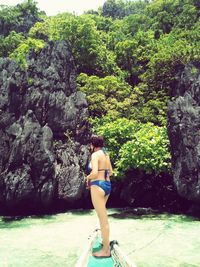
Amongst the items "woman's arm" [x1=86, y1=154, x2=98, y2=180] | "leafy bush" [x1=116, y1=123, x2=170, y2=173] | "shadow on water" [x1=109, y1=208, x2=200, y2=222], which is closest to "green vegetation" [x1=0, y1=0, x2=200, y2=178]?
"leafy bush" [x1=116, y1=123, x2=170, y2=173]

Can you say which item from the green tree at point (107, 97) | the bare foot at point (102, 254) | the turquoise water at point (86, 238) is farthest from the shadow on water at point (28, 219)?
the bare foot at point (102, 254)

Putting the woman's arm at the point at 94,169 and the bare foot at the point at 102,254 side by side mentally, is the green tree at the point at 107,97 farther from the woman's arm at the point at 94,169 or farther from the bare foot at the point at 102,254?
the bare foot at the point at 102,254

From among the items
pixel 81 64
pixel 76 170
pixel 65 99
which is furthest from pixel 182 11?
pixel 76 170

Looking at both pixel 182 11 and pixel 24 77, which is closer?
pixel 24 77

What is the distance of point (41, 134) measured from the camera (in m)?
15.9

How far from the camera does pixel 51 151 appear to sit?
15.9m

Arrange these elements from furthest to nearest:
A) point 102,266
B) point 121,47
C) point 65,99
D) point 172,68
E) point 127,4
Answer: point 127,4 < point 121,47 < point 172,68 < point 65,99 < point 102,266

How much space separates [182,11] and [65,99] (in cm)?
2424

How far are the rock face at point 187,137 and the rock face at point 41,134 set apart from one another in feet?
13.9

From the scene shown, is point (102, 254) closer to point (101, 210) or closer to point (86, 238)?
point (101, 210)

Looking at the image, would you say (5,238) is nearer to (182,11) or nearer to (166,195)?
(166,195)

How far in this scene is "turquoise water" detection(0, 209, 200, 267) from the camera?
31.7 feet

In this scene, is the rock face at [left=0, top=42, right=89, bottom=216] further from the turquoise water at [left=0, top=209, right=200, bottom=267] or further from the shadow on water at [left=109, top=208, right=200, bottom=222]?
the shadow on water at [left=109, top=208, right=200, bottom=222]

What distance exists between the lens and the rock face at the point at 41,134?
49.7 feet
